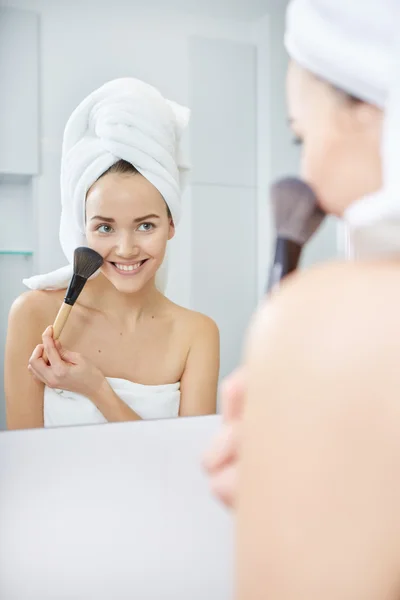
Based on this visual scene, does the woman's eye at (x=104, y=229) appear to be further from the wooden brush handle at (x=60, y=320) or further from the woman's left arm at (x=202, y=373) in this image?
the woman's left arm at (x=202, y=373)

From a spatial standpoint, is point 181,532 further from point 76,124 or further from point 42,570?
point 76,124

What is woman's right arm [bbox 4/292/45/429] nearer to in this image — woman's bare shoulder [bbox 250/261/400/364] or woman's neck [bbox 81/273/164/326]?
woman's neck [bbox 81/273/164/326]

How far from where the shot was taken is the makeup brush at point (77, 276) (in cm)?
120

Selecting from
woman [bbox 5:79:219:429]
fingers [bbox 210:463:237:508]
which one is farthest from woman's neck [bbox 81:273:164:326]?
fingers [bbox 210:463:237:508]

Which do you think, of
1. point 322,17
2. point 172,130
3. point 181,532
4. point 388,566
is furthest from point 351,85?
point 181,532

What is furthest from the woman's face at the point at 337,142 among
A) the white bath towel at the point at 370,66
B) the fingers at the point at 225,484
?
the fingers at the point at 225,484

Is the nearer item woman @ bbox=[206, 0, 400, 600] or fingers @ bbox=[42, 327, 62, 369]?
woman @ bbox=[206, 0, 400, 600]

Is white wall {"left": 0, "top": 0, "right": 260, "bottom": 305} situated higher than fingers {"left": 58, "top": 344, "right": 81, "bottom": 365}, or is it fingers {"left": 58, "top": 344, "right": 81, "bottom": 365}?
white wall {"left": 0, "top": 0, "right": 260, "bottom": 305}

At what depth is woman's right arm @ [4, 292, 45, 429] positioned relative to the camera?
1.20 m

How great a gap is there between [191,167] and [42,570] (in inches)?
32.4

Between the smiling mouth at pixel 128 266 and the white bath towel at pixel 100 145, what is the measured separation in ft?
0.25

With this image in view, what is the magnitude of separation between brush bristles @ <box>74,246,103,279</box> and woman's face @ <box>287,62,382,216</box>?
2.27 ft

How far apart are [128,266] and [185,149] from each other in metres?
0.27

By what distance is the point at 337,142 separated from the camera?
0.54m
